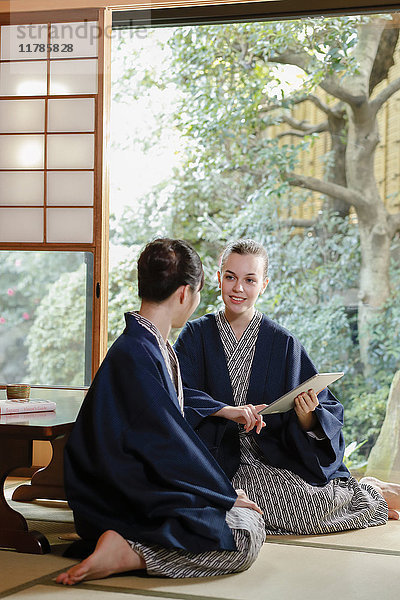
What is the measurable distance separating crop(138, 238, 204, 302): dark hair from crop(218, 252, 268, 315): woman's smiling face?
64 cm

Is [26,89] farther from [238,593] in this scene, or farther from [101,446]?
[238,593]

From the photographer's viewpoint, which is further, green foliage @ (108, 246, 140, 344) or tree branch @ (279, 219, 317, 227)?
green foliage @ (108, 246, 140, 344)

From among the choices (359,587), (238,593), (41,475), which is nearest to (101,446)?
(238,593)

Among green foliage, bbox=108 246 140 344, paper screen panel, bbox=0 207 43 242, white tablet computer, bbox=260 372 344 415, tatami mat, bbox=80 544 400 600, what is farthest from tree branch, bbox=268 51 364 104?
tatami mat, bbox=80 544 400 600

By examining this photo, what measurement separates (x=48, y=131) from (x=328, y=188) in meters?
2.35

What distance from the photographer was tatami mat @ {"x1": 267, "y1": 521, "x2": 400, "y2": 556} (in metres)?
3.06

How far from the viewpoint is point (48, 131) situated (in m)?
4.99

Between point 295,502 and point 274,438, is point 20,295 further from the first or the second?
point 295,502

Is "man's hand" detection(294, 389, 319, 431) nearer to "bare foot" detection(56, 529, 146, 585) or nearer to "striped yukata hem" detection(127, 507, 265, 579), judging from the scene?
"striped yukata hem" detection(127, 507, 265, 579)

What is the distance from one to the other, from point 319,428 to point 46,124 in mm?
2689

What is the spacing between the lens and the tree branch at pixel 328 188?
6250mm

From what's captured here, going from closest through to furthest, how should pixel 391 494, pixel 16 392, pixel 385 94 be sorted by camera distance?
pixel 16 392
pixel 391 494
pixel 385 94

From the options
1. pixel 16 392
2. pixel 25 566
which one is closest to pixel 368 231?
pixel 16 392

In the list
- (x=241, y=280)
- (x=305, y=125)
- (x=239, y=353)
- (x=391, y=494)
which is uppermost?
(x=305, y=125)
